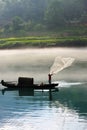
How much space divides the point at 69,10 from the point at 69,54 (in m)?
33.6

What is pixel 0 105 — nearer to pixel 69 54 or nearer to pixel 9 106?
pixel 9 106

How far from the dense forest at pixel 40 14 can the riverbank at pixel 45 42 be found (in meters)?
12.0

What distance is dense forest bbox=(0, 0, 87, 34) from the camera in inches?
4151

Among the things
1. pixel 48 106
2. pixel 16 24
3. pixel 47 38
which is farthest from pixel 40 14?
pixel 48 106

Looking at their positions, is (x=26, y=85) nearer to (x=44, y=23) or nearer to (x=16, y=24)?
(x=16, y=24)

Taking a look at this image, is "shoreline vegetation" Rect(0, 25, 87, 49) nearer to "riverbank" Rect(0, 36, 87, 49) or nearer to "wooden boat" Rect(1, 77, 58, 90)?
"riverbank" Rect(0, 36, 87, 49)

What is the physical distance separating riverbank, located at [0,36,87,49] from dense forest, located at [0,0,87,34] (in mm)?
12047

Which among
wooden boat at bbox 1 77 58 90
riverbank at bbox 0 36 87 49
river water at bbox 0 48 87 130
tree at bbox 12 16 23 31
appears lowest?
river water at bbox 0 48 87 130

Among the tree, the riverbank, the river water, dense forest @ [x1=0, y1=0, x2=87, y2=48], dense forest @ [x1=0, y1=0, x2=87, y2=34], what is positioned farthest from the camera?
the tree

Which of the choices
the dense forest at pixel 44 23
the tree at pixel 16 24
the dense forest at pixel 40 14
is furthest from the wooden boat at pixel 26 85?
the tree at pixel 16 24

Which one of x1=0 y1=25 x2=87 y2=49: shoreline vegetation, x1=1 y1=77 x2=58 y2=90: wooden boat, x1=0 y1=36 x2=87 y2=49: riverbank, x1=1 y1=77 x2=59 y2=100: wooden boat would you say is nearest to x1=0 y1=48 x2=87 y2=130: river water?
x1=1 y1=77 x2=59 y2=100: wooden boat

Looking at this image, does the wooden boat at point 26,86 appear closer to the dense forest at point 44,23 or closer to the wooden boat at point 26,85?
the wooden boat at point 26,85

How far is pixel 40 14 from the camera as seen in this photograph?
385 ft

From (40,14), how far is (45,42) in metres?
31.0
